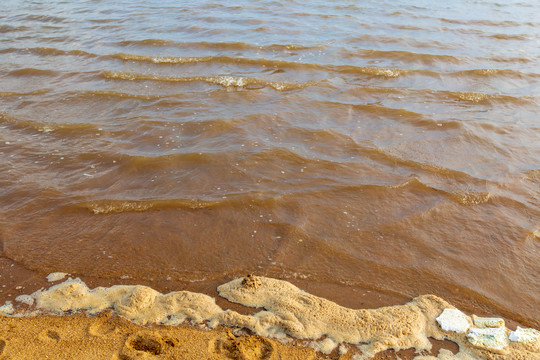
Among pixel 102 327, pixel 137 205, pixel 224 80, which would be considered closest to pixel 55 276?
pixel 102 327

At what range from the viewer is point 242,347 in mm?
2459

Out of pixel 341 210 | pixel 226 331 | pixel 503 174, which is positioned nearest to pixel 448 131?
pixel 503 174

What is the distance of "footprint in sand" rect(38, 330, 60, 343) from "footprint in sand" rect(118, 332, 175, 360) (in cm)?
47

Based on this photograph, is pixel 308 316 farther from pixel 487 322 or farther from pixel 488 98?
pixel 488 98

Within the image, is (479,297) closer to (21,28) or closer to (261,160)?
(261,160)

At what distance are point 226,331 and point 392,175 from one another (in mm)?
2661

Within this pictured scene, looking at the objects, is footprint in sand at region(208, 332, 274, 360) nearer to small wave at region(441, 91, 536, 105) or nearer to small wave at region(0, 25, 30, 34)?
small wave at region(441, 91, 536, 105)

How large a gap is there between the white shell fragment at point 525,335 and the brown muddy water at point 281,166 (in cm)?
12

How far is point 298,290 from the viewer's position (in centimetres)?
296

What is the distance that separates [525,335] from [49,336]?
3.21 m

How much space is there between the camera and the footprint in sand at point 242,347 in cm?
241

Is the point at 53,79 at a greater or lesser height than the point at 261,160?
greater

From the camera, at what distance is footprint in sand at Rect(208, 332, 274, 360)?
2412mm

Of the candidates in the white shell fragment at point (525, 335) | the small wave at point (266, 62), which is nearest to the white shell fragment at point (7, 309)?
the white shell fragment at point (525, 335)
